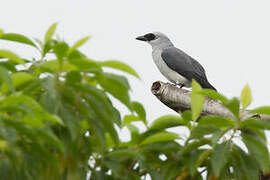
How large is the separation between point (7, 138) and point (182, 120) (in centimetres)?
125

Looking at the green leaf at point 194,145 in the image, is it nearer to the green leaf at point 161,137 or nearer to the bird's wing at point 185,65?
the green leaf at point 161,137

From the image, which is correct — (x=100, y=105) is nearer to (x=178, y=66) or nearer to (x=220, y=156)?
(x=220, y=156)

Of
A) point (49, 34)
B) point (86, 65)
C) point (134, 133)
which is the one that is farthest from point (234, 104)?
point (49, 34)

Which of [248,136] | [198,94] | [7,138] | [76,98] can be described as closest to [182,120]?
[198,94]

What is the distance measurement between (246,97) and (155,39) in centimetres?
1152

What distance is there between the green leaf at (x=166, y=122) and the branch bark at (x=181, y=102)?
1.26 feet

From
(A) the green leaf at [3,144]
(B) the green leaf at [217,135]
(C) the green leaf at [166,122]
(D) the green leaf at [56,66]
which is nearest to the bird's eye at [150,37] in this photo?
(C) the green leaf at [166,122]

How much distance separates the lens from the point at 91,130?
3207 millimetres

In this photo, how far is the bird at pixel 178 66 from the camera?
12.9m

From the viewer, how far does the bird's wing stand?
12.8 meters

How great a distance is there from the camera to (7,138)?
97.2 inches

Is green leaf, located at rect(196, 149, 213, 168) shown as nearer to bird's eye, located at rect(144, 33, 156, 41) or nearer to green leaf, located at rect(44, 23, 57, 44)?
green leaf, located at rect(44, 23, 57, 44)

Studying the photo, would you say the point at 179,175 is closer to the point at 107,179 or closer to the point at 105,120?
the point at 107,179

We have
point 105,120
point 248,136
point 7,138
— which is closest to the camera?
point 7,138
